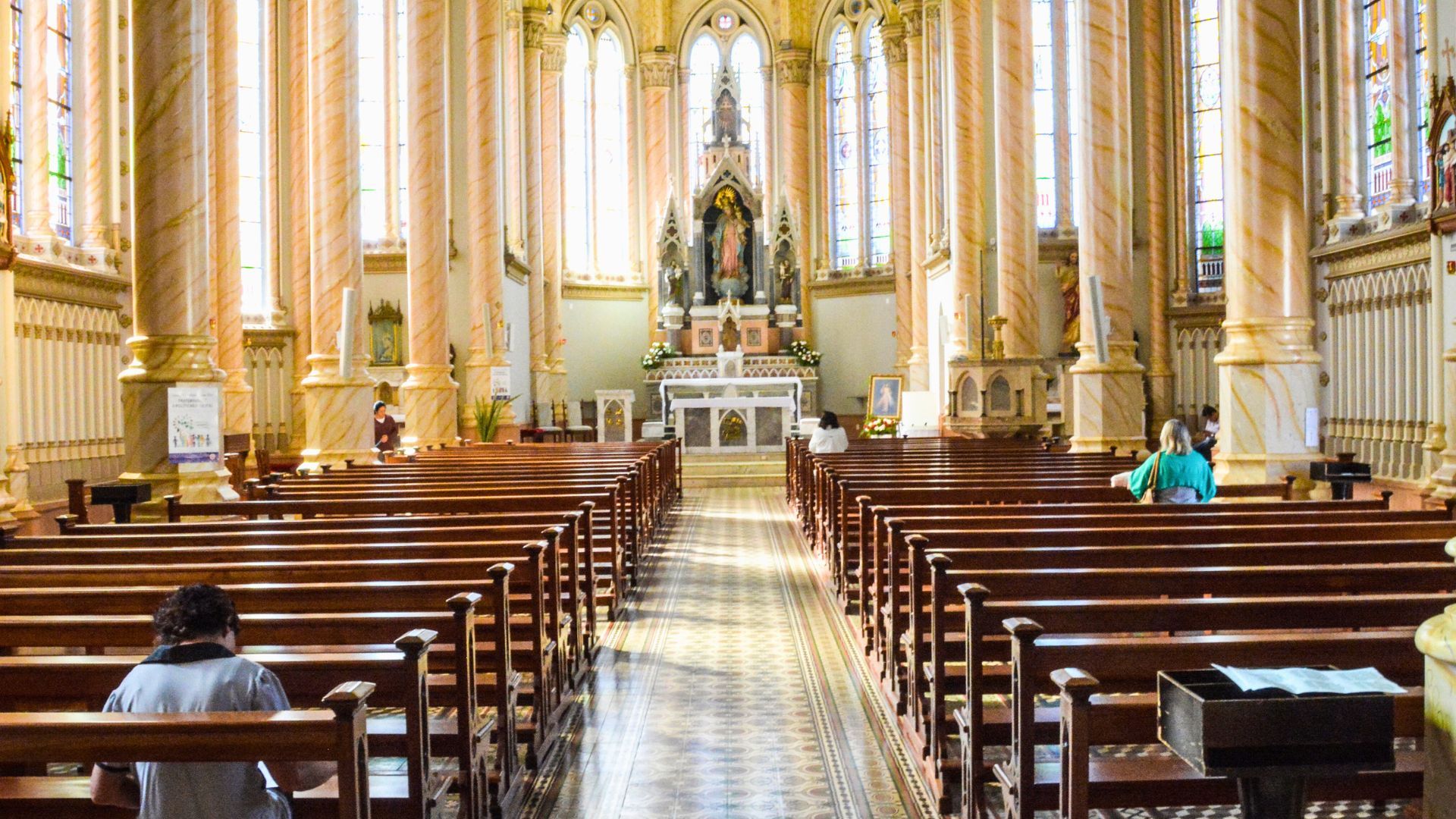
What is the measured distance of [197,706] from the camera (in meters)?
2.97

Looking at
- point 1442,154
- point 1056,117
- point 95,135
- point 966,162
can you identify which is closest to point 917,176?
point 1056,117

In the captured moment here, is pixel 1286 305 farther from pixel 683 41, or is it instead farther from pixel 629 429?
pixel 683 41

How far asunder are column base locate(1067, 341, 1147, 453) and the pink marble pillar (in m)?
12.0

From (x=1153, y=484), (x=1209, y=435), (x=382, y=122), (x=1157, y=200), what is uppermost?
(x=382, y=122)

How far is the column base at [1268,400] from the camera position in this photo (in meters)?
9.25

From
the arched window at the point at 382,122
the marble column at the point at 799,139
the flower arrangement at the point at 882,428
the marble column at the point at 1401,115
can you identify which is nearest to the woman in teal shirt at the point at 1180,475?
the marble column at the point at 1401,115

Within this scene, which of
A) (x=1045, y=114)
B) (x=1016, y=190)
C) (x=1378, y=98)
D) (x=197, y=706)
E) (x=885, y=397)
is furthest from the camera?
Result: (x=885, y=397)

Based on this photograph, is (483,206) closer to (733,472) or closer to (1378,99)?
(733,472)

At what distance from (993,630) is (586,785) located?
1.91 metres

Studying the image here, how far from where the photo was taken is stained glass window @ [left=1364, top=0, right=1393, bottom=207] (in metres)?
14.6

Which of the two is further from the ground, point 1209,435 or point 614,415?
point 614,415

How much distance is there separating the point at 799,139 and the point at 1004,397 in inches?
644

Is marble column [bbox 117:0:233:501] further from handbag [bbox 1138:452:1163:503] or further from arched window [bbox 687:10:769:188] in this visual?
arched window [bbox 687:10:769:188]

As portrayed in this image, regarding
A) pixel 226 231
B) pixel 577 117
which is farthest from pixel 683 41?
pixel 226 231
